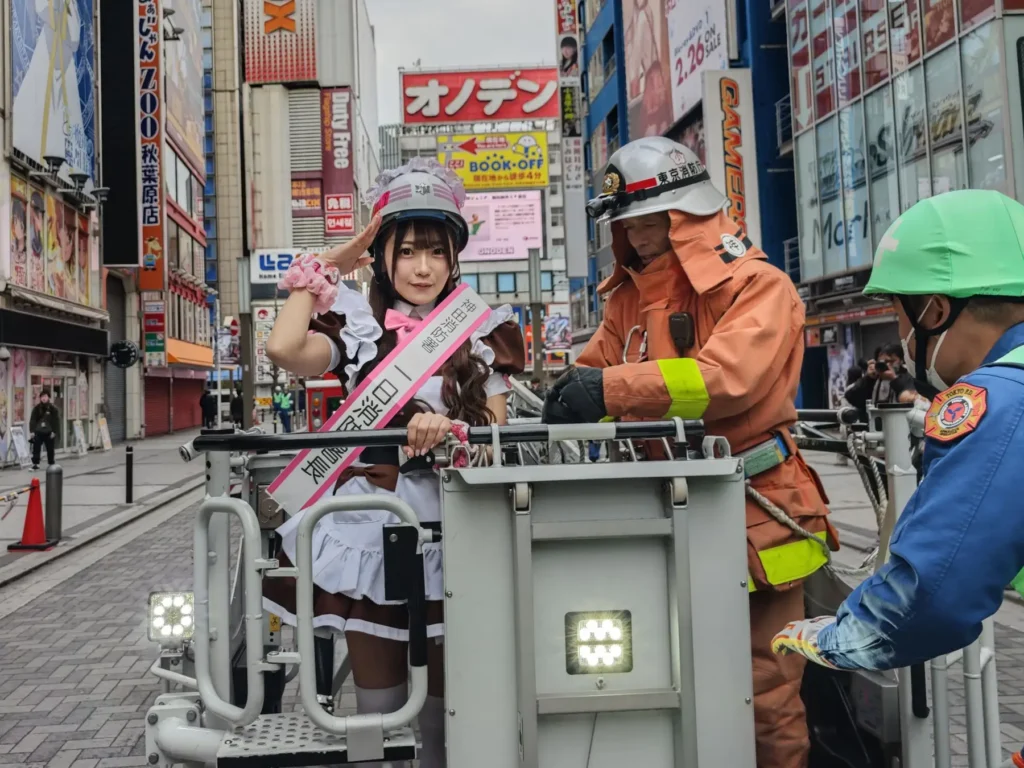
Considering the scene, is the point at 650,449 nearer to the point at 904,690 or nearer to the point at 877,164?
→ the point at 904,690

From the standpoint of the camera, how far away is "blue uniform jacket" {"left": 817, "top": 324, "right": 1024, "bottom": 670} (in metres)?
1.37

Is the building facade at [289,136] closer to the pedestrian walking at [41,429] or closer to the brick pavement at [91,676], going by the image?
the pedestrian walking at [41,429]

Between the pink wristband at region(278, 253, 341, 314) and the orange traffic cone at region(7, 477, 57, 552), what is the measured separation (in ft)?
26.7

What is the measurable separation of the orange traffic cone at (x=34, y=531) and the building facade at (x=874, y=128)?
11.2 meters

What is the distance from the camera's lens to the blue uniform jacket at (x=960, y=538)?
1370 millimetres

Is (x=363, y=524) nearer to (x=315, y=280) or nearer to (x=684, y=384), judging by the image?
(x=315, y=280)

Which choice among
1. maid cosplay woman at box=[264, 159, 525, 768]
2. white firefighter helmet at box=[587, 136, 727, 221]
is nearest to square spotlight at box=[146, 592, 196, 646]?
maid cosplay woman at box=[264, 159, 525, 768]

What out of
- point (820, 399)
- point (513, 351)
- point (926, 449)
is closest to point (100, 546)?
point (513, 351)

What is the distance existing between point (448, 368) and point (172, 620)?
115 centimetres

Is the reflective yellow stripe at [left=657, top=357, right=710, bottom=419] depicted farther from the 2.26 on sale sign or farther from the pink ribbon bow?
the 2.26 on sale sign

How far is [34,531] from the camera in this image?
31.4 feet

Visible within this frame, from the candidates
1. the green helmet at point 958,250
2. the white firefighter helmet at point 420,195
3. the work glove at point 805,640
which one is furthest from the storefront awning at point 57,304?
the green helmet at point 958,250

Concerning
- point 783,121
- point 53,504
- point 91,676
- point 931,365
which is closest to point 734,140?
point 783,121

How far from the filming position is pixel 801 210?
82.0ft
